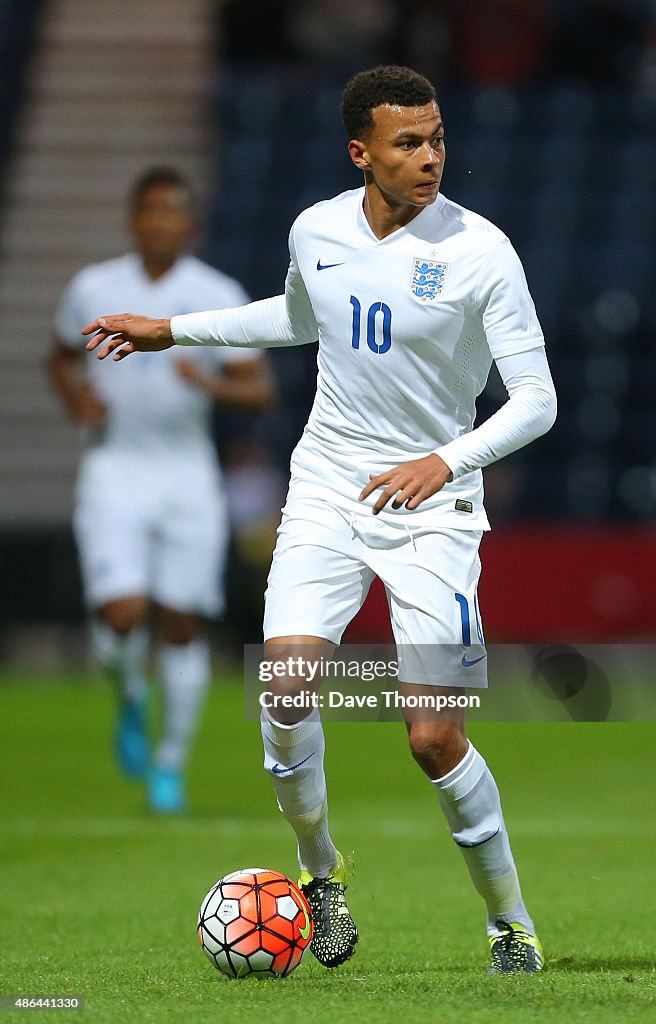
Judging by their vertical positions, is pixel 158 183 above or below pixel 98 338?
above

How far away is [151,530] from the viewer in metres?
8.21

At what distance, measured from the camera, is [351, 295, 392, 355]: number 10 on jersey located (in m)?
4.62

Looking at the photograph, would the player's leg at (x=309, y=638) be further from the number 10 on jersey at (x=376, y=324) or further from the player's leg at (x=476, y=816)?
the number 10 on jersey at (x=376, y=324)

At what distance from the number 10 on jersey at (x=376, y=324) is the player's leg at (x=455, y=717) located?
1.71ft

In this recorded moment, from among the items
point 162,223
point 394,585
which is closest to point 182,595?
point 162,223

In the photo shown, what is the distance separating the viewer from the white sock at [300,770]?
15.3 feet

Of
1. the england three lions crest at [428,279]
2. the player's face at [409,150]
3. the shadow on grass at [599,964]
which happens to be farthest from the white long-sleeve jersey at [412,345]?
the shadow on grass at [599,964]

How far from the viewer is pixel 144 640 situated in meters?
8.24

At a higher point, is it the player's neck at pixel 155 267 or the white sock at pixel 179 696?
the player's neck at pixel 155 267

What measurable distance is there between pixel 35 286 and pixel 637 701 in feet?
29.7

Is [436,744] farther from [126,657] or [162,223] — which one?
[162,223]

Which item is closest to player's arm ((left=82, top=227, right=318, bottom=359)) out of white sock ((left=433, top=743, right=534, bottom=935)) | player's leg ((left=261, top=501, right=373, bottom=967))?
player's leg ((left=261, top=501, right=373, bottom=967))

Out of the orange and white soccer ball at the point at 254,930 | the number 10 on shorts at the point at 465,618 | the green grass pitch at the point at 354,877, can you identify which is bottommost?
the green grass pitch at the point at 354,877

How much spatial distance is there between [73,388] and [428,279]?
388 centimetres
